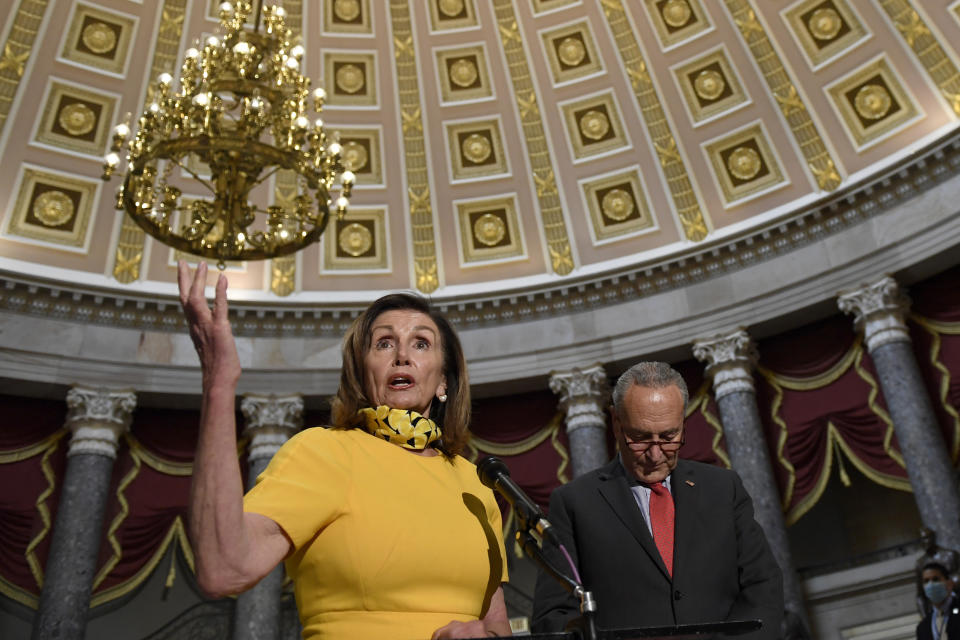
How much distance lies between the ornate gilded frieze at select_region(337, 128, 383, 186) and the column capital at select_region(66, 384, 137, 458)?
17.6ft

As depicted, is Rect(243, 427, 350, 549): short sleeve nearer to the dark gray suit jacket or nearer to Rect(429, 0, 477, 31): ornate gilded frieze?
the dark gray suit jacket

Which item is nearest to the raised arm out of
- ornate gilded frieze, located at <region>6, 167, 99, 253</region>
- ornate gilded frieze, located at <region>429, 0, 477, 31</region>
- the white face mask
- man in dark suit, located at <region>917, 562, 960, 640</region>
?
man in dark suit, located at <region>917, 562, 960, 640</region>

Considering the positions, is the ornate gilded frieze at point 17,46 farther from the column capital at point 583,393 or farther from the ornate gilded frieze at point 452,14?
the column capital at point 583,393

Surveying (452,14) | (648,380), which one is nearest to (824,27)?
(452,14)

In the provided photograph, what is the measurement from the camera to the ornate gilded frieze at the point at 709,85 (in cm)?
1539

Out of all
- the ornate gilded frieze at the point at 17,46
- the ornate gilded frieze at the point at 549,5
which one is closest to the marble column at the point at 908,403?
the ornate gilded frieze at the point at 549,5

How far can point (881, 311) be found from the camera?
41.8 ft

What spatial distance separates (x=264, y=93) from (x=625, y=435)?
818 centimetres

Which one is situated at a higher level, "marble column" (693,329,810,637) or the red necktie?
"marble column" (693,329,810,637)

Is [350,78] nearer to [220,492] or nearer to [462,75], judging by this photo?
[462,75]

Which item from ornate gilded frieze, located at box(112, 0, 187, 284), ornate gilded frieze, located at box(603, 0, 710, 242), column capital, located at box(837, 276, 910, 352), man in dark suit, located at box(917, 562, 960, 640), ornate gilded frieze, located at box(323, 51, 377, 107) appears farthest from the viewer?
ornate gilded frieze, located at box(323, 51, 377, 107)

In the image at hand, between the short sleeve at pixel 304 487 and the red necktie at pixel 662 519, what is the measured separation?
4.35 ft

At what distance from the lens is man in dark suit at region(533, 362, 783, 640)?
9.70ft

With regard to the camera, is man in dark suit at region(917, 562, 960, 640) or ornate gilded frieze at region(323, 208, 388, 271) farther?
ornate gilded frieze at region(323, 208, 388, 271)
